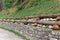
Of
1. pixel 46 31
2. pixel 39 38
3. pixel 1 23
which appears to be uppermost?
pixel 46 31

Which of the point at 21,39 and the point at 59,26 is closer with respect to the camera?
the point at 59,26

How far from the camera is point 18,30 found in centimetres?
1822

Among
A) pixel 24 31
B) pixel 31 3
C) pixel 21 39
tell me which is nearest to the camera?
pixel 21 39

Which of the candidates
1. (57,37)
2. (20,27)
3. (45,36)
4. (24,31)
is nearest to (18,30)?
(20,27)

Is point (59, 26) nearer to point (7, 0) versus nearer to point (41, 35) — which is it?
point (41, 35)

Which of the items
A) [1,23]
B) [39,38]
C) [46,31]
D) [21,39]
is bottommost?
[1,23]

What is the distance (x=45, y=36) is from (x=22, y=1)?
20003mm

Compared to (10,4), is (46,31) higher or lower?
higher

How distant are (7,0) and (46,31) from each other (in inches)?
994

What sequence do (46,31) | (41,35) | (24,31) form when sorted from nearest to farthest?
(46,31)
(41,35)
(24,31)

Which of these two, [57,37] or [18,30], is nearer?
[57,37]

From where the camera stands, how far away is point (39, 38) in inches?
419

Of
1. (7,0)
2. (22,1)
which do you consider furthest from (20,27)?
(7,0)

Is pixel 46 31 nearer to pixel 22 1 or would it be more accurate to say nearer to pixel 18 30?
pixel 18 30
